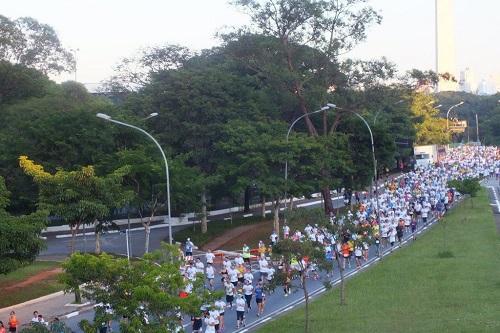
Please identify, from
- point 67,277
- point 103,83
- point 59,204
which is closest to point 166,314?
point 67,277

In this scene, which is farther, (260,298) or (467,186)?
(467,186)

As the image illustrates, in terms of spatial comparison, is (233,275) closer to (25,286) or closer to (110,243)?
(25,286)

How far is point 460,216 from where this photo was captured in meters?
49.8

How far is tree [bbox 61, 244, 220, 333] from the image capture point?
16089 mm

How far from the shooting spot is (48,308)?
28734 mm

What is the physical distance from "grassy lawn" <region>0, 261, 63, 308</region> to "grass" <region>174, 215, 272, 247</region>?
11.1 meters

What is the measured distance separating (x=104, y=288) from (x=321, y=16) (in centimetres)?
3382

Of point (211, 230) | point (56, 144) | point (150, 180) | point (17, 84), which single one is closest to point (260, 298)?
point (150, 180)

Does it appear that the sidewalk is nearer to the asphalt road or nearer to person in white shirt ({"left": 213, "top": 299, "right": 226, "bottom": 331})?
person in white shirt ({"left": 213, "top": 299, "right": 226, "bottom": 331})

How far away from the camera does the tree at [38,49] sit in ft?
225

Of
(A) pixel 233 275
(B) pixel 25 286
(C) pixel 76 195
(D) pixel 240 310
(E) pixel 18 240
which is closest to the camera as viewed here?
(D) pixel 240 310

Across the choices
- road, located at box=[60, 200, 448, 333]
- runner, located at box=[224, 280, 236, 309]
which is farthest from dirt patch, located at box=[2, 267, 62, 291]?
runner, located at box=[224, 280, 236, 309]

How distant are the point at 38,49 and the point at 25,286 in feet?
149

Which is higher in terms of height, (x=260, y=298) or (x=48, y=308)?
(x=260, y=298)
